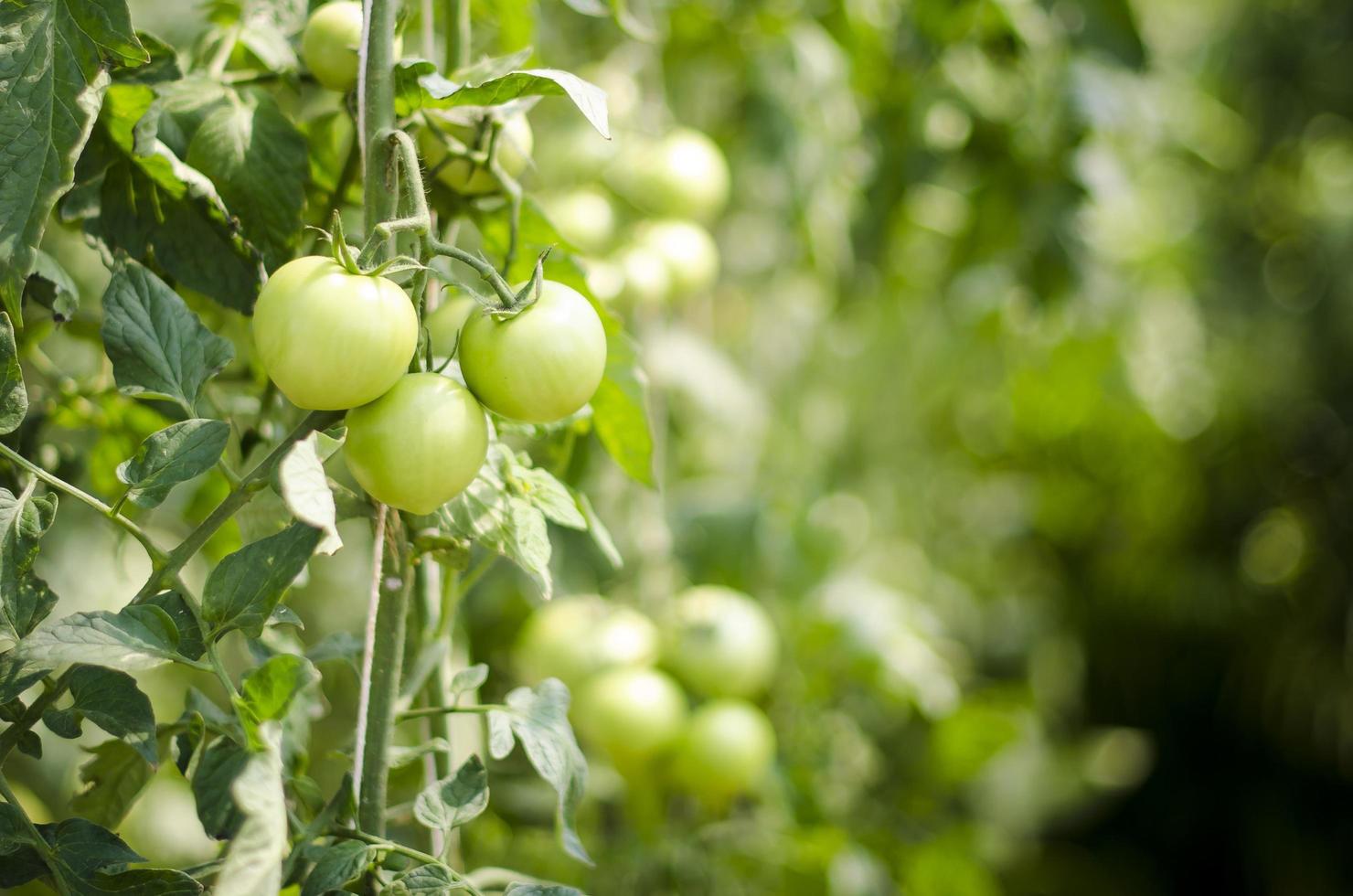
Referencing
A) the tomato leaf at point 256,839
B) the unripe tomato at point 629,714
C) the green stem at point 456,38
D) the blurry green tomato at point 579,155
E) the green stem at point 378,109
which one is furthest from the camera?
the blurry green tomato at point 579,155

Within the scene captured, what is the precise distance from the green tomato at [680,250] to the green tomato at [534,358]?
463mm

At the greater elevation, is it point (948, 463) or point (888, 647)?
point (888, 647)

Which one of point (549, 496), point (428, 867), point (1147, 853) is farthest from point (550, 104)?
point (1147, 853)

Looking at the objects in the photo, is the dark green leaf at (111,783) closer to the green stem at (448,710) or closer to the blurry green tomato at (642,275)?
the green stem at (448,710)

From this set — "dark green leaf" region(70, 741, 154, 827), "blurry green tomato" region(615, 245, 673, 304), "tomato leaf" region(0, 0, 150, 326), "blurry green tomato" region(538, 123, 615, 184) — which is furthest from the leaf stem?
"blurry green tomato" region(538, 123, 615, 184)

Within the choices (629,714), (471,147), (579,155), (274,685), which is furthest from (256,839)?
(579,155)

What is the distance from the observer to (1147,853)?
1.95 metres

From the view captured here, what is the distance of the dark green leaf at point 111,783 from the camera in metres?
0.48

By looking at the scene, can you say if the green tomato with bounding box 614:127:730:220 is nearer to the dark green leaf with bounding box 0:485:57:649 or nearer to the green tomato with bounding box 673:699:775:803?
the green tomato with bounding box 673:699:775:803

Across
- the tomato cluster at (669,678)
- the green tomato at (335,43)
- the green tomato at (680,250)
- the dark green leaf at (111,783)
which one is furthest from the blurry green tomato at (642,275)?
the dark green leaf at (111,783)

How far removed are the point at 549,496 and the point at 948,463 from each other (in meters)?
1.39

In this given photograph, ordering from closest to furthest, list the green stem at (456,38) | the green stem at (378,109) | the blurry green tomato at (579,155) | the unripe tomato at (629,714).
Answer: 1. the green stem at (378,109)
2. the green stem at (456,38)
3. the unripe tomato at (629,714)
4. the blurry green tomato at (579,155)

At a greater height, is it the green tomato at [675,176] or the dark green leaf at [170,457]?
the dark green leaf at [170,457]

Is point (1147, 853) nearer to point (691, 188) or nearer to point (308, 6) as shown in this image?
point (691, 188)
